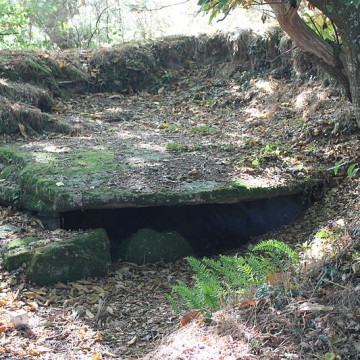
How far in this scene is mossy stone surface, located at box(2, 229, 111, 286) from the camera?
487 cm

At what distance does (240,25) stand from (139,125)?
12.5ft

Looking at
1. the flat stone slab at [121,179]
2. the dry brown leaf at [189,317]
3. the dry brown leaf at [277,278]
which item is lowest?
the dry brown leaf at [189,317]

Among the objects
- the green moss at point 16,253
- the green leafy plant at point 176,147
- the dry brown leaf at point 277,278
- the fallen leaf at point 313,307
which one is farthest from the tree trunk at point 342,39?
the green moss at point 16,253

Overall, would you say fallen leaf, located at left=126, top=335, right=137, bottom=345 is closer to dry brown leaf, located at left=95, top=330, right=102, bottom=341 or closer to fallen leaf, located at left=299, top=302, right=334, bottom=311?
dry brown leaf, located at left=95, top=330, right=102, bottom=341

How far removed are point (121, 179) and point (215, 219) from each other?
4.44ft

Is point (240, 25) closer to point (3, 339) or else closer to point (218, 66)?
point (218, 66)

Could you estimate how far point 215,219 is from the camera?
647 centimetres

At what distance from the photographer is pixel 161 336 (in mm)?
4035

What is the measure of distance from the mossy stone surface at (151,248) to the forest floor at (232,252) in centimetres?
15

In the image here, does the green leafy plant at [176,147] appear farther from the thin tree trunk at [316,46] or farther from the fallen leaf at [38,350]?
the fallen leaf at [38,350]

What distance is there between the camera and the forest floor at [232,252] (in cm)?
320

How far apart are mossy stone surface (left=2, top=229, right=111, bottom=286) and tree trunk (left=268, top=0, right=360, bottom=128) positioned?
298 centimetres

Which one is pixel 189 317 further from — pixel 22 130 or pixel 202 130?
pixel 22 130

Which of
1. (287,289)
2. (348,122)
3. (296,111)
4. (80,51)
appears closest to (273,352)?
(287,289)
